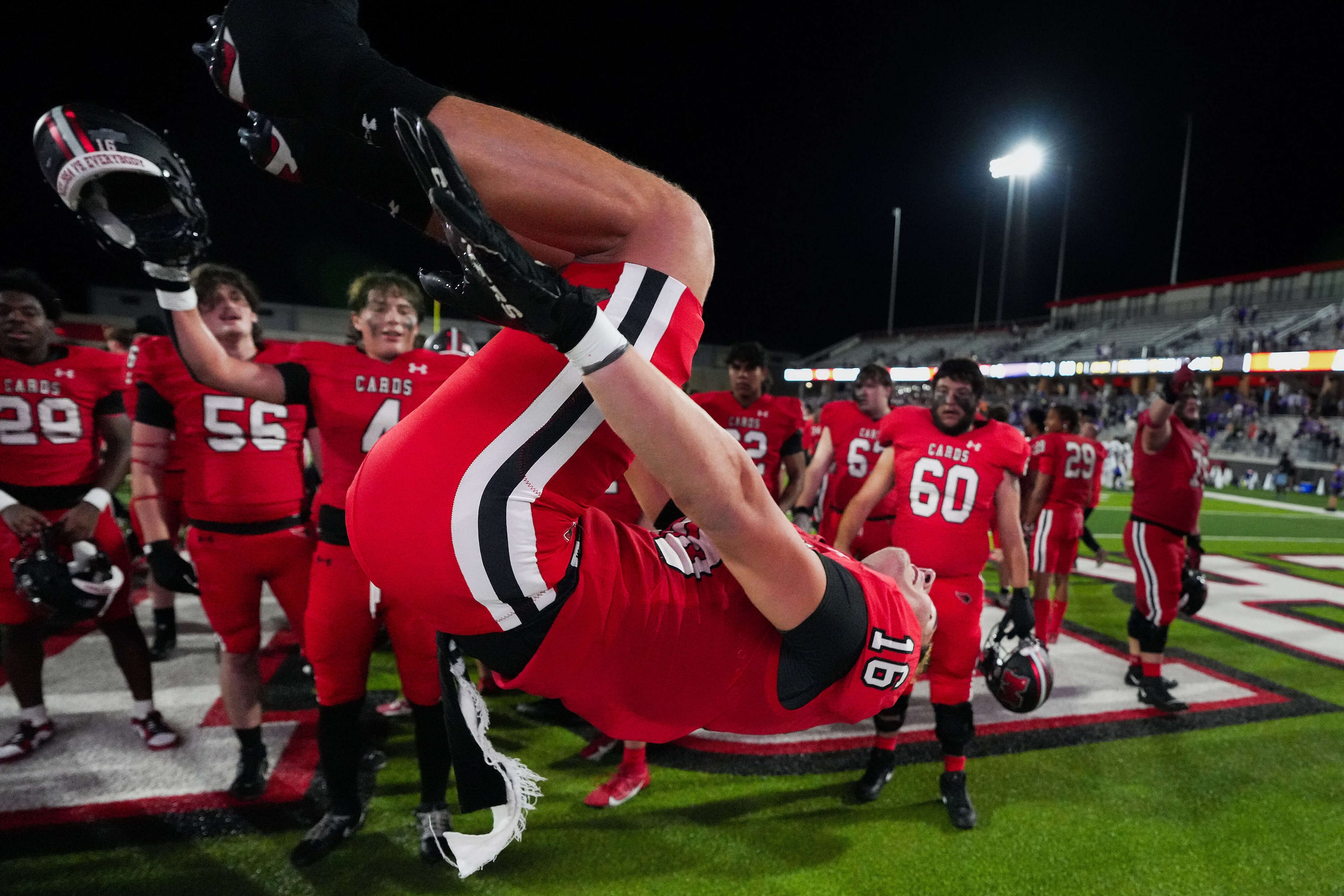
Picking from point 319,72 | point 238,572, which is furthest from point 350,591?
point 319,72

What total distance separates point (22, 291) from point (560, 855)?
422cm

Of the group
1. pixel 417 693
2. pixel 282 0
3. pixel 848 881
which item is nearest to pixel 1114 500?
pixel 848 881

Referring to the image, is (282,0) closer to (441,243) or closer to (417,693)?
(441,243)

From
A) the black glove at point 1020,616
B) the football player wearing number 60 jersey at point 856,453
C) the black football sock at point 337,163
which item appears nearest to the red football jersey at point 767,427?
the football player wearing number 60 jersey at point 856,453

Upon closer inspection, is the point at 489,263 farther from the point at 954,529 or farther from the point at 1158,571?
the point at 1158,571

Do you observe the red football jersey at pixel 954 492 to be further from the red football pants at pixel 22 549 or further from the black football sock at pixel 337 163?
the red football pants at pixel 22 549

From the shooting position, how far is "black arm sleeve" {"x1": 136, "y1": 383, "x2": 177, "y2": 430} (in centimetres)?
326

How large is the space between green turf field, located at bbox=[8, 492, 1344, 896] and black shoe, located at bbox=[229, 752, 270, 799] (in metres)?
0.30

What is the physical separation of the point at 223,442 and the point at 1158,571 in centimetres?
653

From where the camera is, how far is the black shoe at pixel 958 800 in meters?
3.15

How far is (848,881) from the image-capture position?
2.72m

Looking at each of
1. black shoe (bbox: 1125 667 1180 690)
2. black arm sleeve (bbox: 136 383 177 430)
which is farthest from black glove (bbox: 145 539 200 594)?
black shoe (bbox: 1125 667 1180 690)

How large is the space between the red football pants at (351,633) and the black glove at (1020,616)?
2.91 m

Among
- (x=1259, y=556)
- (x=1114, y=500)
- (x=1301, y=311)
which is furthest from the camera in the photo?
(x=1301, y=311)
